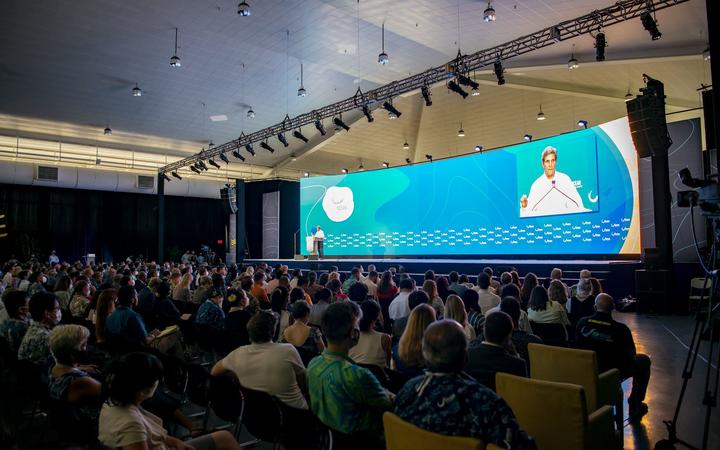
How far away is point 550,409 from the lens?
2.18 metres

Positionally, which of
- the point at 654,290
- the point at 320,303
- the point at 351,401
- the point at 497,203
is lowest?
the point at 654,290

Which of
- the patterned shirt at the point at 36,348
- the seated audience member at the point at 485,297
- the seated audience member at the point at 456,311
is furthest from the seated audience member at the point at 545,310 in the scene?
the patterned shirt at the point at 36,348

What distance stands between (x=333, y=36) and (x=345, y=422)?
9.26 meters

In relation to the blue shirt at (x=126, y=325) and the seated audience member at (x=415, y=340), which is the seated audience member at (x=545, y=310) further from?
the blue shirt at (x=126, y=325)

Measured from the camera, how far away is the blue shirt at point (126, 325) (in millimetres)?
4207

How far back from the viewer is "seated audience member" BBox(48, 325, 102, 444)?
2.42 m

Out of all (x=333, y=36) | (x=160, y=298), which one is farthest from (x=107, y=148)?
(x=160, y=298)

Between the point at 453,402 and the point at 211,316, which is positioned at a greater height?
the point at 453,402

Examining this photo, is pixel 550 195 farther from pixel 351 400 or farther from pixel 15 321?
pixel 15 321

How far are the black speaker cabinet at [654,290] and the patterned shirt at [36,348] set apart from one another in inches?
377

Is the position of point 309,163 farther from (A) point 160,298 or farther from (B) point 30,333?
(B) point 30,333

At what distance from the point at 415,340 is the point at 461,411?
4.43ft

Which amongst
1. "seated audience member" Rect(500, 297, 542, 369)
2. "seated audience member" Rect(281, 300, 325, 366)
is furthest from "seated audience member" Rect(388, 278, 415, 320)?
"seated audience member" Rect(500, 297, 542, 369)

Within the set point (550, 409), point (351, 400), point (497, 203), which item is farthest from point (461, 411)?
point (497, 203)
